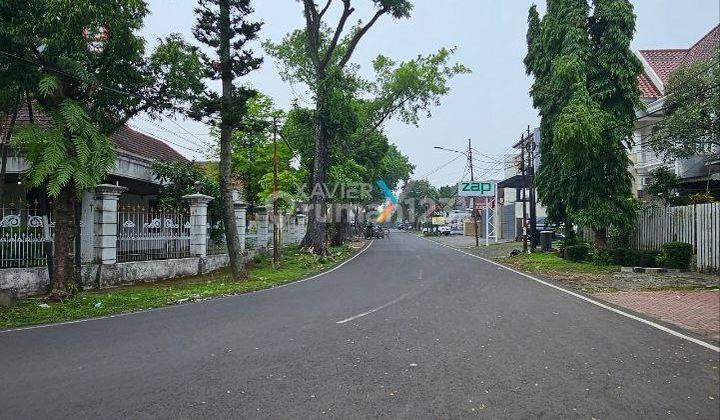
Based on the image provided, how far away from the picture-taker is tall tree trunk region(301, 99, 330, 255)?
2558 centimetres

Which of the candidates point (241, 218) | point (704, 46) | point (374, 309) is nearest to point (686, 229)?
point (374, 309)

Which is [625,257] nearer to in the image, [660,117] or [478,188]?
[660,117]

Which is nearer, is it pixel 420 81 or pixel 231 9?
pixel 231 9

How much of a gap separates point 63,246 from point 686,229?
687 inches

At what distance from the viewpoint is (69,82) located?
11.9m

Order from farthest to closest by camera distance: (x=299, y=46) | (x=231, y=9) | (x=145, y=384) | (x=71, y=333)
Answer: (x=299, y=46) → (x=231, y=9) → (x=71, y=333) → (x=145, y=384)

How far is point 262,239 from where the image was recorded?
2612 centimetres

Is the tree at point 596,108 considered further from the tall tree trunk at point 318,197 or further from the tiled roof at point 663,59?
the tiled roof at point 663,59

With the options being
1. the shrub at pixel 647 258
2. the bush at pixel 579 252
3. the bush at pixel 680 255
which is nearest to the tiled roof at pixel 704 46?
the bush at pixel 579 252

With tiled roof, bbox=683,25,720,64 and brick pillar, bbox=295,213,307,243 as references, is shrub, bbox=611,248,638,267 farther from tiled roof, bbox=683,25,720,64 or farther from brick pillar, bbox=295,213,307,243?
brick pillar, bbox=295,213,307,243

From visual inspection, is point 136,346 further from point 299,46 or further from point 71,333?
point 299,46

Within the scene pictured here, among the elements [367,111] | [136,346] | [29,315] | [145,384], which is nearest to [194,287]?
[29,315]

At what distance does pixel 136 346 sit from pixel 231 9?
11.6 m

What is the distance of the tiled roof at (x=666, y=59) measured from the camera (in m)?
25.0
